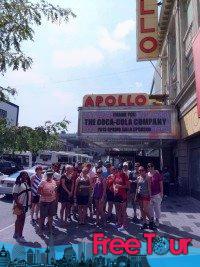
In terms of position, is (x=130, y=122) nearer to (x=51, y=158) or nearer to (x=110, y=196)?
(x=110, y=196)

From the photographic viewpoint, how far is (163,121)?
17.7m

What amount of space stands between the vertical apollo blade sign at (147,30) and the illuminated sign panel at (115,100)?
3505 millimetres

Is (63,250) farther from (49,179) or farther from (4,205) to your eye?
(4,205)

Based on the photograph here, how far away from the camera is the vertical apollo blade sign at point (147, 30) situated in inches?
796

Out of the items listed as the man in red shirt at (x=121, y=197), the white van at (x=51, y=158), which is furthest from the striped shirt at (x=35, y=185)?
the white van at (x=51, y=158)

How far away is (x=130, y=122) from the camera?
1797 cm

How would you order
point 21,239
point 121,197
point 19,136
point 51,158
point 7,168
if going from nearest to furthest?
point 19,136 < point 21,239 < point 121,197 < point 7,168 < point 51,158

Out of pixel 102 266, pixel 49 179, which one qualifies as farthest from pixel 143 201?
pixel 102 266

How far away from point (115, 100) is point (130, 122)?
1.60 meters

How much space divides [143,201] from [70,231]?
2463 mm

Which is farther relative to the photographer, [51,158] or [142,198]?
[51,158]

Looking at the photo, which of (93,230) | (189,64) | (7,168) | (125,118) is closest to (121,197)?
(93,230)

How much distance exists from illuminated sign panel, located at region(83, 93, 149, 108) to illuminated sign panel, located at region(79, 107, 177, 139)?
19.1 inches

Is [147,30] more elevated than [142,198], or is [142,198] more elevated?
[147,30]
